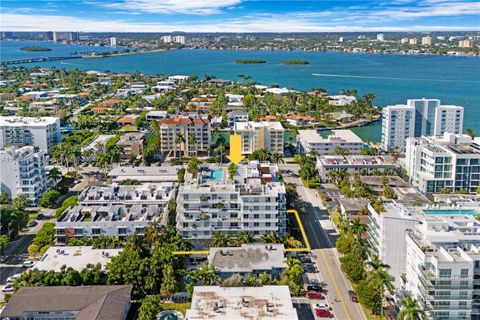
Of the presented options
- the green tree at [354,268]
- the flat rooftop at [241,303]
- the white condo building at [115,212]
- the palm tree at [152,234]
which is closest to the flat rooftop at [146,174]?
the white condo building at [115,212]

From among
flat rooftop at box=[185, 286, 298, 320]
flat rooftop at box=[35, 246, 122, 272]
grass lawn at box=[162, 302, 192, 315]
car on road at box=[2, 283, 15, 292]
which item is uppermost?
flat rooftop at box=[185, 286, 298, 320]

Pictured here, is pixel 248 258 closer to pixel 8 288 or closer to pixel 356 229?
pixel 356 229

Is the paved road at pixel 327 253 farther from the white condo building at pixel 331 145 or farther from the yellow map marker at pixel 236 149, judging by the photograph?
the white condo building at pixel 331 145

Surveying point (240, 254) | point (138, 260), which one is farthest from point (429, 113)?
point (138, 260)

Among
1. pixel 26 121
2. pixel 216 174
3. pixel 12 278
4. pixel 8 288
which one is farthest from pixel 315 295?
pixel 26 121

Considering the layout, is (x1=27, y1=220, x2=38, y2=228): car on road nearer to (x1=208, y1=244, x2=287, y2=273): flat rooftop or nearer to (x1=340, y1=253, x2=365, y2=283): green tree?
(x1=208, y1=244, x2=287, y2=273): flat rooftop

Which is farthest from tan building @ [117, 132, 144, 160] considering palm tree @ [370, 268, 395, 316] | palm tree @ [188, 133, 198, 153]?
palm tree @ [370, 268, 395, 316]

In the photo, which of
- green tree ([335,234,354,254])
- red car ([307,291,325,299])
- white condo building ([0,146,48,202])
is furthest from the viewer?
white condo building ([0,146,48,202])
